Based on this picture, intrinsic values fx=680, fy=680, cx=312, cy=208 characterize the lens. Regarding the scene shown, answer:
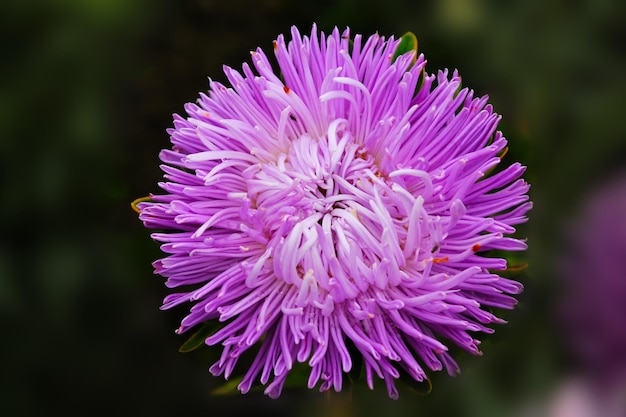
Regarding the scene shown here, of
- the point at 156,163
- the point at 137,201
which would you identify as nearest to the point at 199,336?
the point at 137,201

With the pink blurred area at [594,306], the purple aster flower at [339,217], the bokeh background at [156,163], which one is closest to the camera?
the purple aster flower at [339,217]

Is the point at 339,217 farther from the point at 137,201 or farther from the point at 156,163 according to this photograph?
the point at 156,163

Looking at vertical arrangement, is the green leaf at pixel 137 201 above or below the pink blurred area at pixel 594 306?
above

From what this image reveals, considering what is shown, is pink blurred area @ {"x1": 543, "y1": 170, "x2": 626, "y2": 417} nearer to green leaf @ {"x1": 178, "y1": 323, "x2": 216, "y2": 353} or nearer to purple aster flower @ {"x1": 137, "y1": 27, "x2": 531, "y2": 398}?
purple aster flower @ {"x1": 137, "y1": 27, "x2": 531, "y2": 398}

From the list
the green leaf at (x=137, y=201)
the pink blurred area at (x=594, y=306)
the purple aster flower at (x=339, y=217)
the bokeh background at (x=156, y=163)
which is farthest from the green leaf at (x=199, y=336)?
the pink blurred area at (x=594, y=306)

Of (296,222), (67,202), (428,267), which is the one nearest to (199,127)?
(296,222)

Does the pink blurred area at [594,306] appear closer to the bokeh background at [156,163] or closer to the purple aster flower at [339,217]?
the bokeh background at [156,163]
